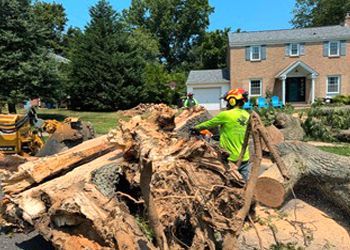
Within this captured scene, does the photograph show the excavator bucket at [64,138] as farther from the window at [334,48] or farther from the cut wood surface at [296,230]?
the window at [334,48]

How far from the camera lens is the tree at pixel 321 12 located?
51.0 meters

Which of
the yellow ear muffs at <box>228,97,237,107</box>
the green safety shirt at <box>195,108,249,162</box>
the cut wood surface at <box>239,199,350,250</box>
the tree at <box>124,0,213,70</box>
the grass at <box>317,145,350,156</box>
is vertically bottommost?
the grass at <box>317,145,350,156</box>

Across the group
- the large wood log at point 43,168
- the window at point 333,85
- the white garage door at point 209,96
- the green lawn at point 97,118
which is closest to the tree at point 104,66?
the green lawn at point 97,118

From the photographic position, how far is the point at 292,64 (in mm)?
33000

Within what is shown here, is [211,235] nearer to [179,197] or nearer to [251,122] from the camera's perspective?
[179,197]

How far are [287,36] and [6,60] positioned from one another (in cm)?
2361

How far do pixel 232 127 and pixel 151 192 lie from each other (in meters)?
1.95

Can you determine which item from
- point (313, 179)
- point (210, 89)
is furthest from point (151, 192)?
point (210, 89)

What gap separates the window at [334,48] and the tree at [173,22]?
26762mm

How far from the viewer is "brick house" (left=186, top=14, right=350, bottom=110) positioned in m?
32.8

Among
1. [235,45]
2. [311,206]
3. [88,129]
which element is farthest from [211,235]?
[235,45]

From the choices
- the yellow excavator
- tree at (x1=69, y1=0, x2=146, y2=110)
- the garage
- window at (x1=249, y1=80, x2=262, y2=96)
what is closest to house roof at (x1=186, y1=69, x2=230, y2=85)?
→ the garage

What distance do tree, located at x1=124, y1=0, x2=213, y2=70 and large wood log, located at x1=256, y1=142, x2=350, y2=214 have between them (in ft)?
168

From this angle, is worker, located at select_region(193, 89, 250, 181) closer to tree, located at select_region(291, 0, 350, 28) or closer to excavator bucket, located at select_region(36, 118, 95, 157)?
excavator bucket, located at select_region(36, 118, 95, 157)
